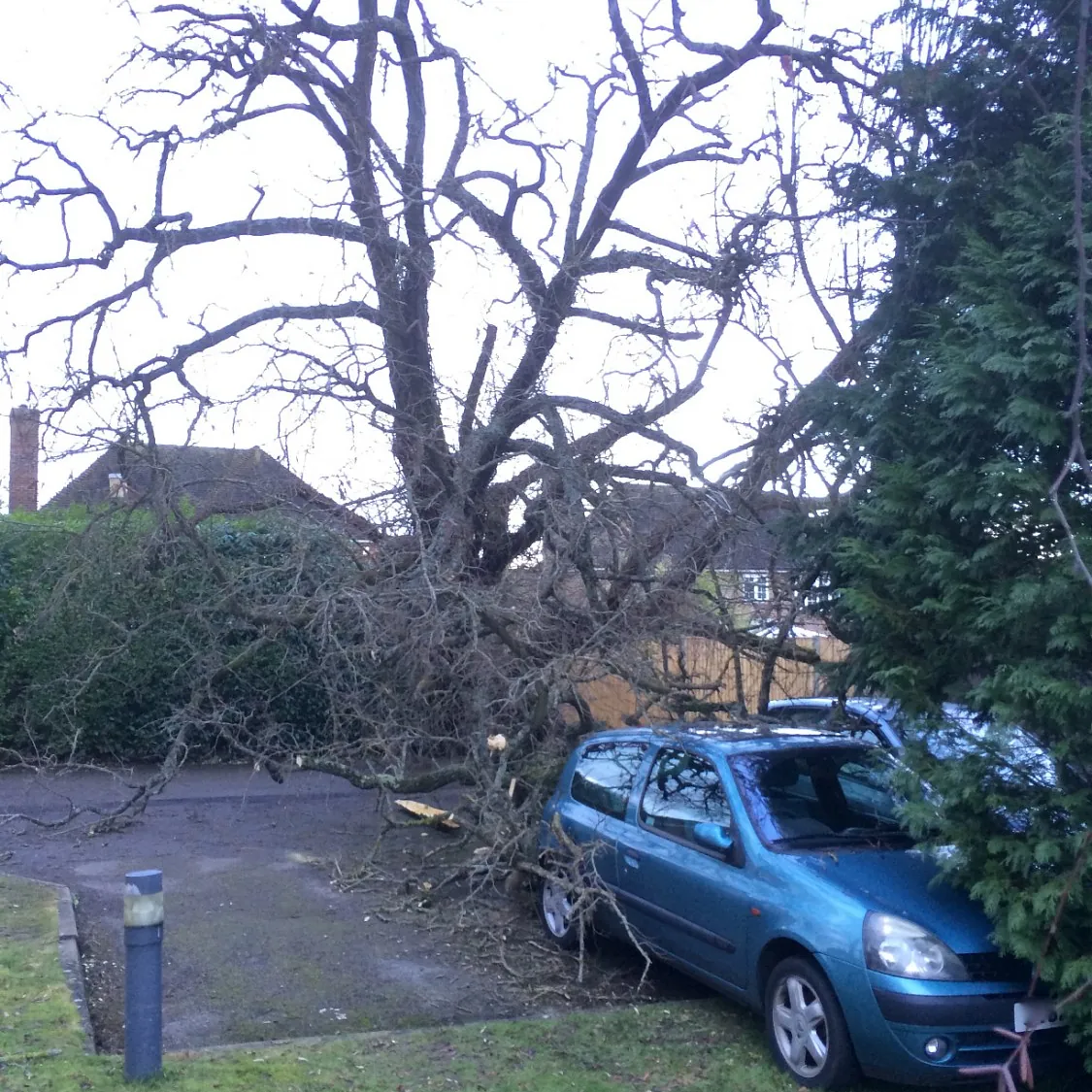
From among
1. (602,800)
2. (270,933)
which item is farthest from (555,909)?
(270,933)

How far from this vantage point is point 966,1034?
5.09 metres

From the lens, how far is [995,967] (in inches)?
208

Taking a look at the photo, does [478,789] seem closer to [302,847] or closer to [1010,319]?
[302,847]

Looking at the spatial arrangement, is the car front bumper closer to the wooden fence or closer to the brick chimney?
the wooden fence

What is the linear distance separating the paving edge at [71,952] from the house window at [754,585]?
198 inches

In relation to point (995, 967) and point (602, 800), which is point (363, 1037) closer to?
point (602, 800)

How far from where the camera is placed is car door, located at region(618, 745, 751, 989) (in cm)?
600

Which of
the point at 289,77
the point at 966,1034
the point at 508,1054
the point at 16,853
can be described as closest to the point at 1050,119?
the point at 966,1034

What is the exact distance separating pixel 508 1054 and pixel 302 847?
16.4 feet

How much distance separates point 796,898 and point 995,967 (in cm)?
89

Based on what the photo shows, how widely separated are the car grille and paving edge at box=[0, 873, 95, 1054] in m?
3.93

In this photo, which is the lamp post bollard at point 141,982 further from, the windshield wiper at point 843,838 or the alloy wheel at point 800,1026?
the windshield wiper at point 843,838

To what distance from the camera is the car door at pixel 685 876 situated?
19.7 ft

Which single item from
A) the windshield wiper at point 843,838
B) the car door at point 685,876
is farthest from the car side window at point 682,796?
→ the windshield wiper at point 843,838
